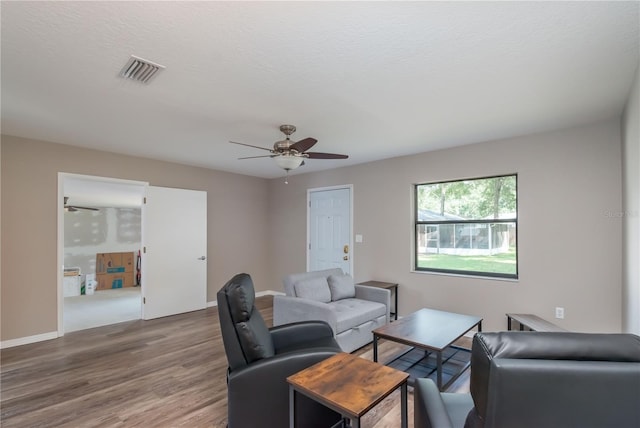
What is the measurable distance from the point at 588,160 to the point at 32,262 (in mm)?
6501

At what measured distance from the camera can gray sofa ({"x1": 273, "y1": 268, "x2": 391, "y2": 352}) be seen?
10.4ft

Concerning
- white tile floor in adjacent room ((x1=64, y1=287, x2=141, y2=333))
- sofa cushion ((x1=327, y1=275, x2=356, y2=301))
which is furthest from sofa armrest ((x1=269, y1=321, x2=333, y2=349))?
white tile floor in adjacent room ((x1=64, y1=287, x2=141, y2=333))

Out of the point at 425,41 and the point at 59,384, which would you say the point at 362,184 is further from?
the point at 59,384

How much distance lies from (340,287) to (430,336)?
1491mm

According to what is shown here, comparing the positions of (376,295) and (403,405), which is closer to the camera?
(403,405)

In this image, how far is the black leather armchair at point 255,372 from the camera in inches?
68.9

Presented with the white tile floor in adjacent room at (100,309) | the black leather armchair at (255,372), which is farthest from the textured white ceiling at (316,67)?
the white tile floor in adjacent room at (100,309)

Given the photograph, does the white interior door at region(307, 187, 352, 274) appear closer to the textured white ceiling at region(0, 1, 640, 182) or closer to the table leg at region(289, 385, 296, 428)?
the textured white ceiling at region(0, 1, 640, 182)

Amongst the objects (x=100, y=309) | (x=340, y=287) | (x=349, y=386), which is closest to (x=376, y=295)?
(x=340, y=287)

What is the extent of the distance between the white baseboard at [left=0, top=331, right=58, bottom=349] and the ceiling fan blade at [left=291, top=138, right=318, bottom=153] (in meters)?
3.93

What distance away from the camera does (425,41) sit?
179 cm

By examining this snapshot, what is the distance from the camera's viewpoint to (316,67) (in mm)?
2076

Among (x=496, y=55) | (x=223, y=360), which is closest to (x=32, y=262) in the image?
(x=223, y=360)

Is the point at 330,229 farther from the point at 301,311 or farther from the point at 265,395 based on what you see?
the point at 265,395
